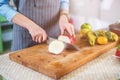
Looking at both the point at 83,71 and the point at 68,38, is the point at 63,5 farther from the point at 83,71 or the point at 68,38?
the point at 83,71

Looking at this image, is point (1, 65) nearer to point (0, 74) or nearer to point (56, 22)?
point (0, 74)

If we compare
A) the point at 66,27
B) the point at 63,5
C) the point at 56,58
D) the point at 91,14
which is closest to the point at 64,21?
the point at 66,27

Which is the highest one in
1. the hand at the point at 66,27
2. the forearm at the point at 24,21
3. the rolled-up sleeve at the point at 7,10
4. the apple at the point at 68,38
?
the rolled-up sleeve at the point at 7,10

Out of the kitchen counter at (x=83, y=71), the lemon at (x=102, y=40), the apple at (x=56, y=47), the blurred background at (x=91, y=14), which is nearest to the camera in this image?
the kitchen counter at (x=83, y=71)

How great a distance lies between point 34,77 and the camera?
799mm

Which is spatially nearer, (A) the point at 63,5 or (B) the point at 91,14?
(A) the point at 63,5

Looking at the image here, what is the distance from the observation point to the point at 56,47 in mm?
961

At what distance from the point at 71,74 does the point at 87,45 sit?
11.6 inches

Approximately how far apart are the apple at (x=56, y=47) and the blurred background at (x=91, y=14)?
384mm

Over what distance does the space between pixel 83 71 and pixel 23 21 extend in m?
0.41

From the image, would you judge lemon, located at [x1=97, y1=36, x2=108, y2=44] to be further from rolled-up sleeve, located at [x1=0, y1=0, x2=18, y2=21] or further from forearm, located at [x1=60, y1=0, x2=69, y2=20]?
rolled-up sleeve, located at [x1=0, y1=0, x2=18, y2=21]

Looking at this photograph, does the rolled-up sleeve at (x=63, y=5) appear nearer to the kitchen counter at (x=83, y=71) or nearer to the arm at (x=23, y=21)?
the arm at (x=23, y=21)

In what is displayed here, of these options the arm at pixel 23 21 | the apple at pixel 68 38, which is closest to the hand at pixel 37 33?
the arm at pixel 23 21

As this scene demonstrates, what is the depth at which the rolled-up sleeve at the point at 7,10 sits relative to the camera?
1095 millimetres
